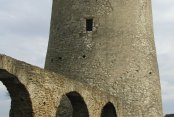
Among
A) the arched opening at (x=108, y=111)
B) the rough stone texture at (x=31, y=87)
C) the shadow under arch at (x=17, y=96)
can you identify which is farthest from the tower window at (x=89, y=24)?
the shadow under arch at (x=17, y=96)

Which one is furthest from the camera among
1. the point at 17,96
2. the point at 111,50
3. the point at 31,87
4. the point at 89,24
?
the point at 89,24

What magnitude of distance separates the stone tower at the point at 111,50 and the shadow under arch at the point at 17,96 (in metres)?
5.06

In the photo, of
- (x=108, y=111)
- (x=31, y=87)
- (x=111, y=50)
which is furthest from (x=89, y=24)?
(x=31, y=87)

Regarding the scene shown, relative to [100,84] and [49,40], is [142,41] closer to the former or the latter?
[100,84]

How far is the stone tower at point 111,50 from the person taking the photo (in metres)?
14.6

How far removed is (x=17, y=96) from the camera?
31.4ft

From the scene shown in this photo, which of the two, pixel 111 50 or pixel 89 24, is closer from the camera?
pixel 111 50

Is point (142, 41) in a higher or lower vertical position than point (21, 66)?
higher

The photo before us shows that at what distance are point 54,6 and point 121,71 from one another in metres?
3.70

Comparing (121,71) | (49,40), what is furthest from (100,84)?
(49,40)

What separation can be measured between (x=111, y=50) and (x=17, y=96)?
587 centimetres

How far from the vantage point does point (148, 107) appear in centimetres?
1462

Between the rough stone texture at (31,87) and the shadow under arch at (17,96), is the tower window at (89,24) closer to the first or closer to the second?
the rough stone texture at (31,87)

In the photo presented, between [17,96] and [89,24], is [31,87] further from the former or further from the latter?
[89,24]
